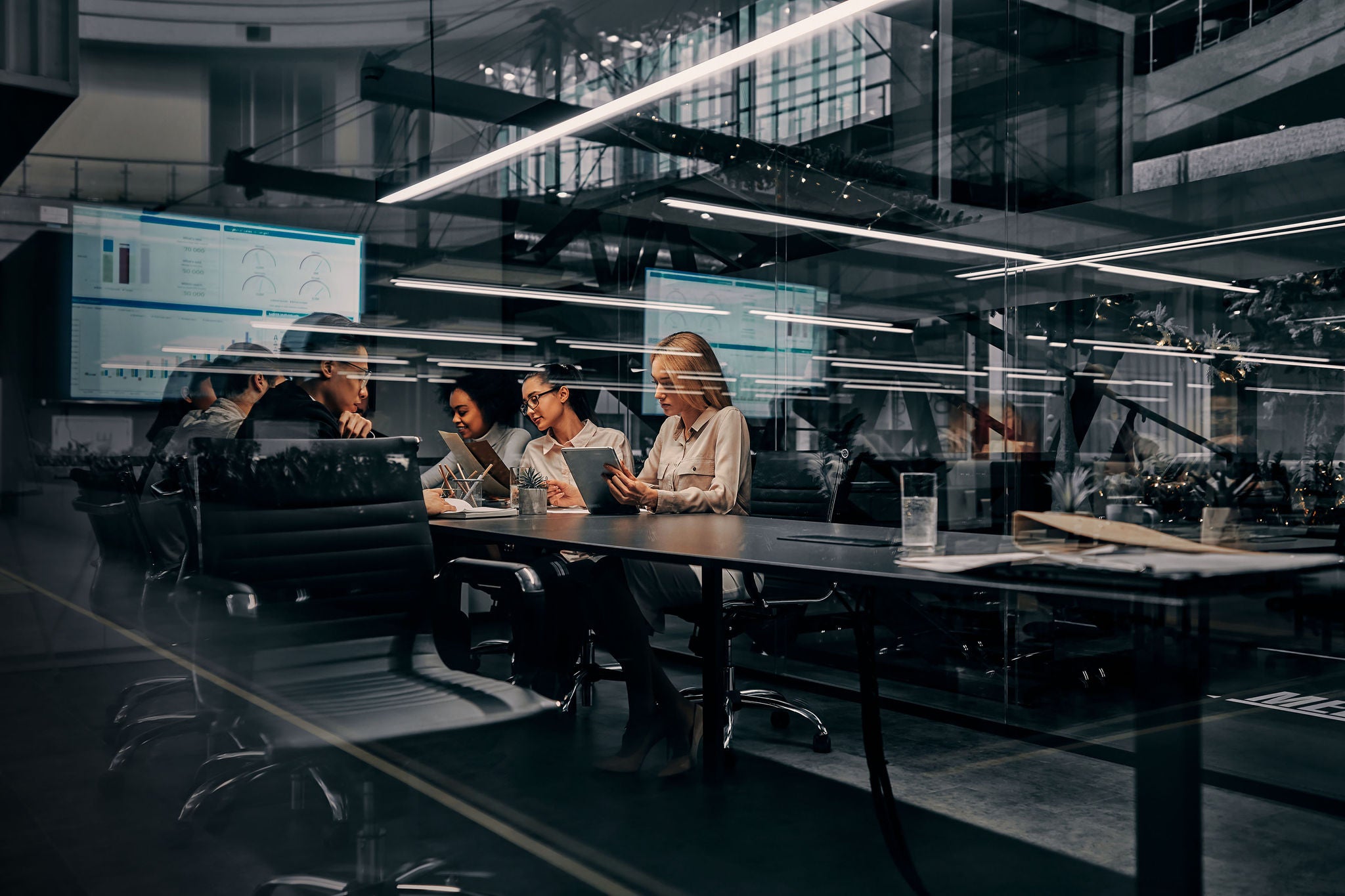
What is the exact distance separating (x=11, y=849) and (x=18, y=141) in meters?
1.69

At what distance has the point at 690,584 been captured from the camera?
2.70 m

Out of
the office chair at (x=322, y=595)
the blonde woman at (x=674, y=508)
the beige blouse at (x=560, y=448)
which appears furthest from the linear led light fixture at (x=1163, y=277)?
the office chair at (x=322, y=595)

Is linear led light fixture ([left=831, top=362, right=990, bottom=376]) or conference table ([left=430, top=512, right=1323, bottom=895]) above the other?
linear led light fixture ([left=831, top=362, right=990, bottom=376])

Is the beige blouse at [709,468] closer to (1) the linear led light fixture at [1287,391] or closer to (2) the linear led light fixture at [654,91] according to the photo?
(2) the linear led light fixture at [654,91]

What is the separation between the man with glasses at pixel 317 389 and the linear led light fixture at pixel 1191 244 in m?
2.63

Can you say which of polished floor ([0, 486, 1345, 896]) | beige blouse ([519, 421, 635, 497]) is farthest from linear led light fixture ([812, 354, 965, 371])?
polished floor ([0, 486, 1345, 896])

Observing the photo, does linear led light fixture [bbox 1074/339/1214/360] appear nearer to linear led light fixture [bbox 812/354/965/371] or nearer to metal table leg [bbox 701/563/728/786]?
linear led light fixture [bbox 812/354/965/371]

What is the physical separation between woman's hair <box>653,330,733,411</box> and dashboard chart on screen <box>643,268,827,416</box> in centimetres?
150

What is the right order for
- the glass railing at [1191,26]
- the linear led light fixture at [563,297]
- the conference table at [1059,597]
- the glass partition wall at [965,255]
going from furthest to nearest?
the linear led light fixture at [563,297] → the glass railing at [1191,26] → the glass partition wall at [965,255] → the conference table at [1059,597]

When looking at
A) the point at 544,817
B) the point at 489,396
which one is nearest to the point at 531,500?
the point at 544,817

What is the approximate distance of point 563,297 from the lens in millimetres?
5992

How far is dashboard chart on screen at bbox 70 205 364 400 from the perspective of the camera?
90.6 inches

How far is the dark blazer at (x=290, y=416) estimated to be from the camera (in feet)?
7.98

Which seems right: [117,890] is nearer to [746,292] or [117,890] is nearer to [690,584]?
[690,584]
